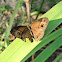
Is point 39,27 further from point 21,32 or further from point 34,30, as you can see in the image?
point 21,32

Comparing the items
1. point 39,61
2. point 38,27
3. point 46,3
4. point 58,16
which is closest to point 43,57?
point 39,61

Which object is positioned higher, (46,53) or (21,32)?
(21,32)

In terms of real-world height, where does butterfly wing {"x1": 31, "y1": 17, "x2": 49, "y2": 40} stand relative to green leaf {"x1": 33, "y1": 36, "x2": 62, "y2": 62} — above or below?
above

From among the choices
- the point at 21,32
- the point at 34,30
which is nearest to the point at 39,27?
the point at 34,30

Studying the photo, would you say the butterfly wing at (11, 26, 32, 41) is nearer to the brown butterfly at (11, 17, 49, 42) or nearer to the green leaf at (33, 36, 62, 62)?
the brown butterfly at (11, 17, 49, 42)

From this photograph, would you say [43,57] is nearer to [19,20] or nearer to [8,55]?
[8,55]

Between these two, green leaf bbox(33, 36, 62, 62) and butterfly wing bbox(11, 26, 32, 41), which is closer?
green leaf bbox(33, 36, 62, 62)

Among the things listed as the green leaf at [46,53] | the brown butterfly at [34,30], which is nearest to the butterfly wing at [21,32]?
the brown butterfly at [34,30]

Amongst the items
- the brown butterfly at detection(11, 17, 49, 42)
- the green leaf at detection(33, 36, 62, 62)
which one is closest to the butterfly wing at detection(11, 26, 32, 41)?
the brown butterfly at detection(11, 17, 49, 42)
